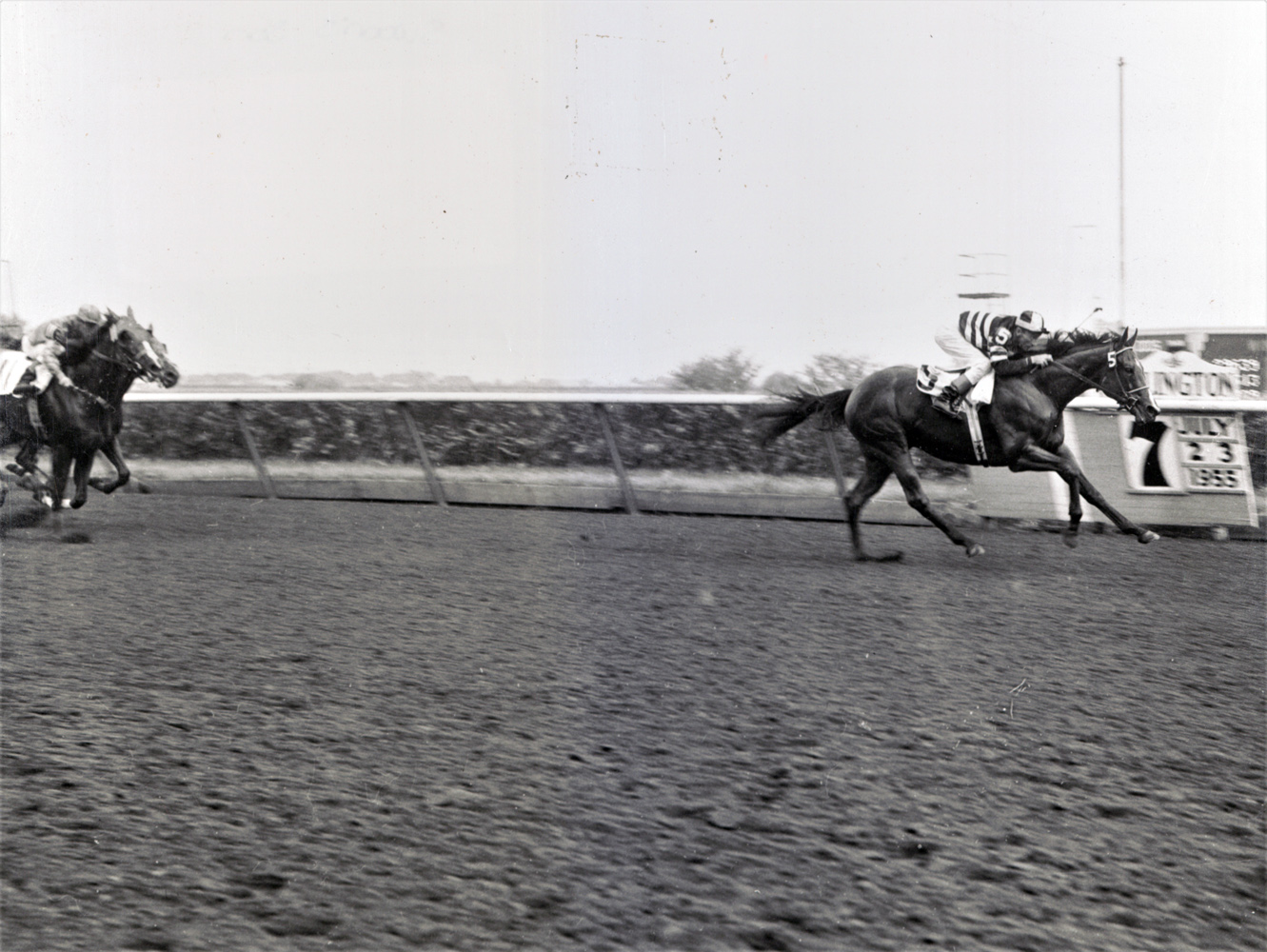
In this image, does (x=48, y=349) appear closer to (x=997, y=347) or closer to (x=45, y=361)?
(x=45, y=361)

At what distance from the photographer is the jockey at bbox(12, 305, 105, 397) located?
9242 mm

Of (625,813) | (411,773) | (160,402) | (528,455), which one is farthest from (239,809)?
(160,402)

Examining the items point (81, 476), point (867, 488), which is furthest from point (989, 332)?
point (81, 476)

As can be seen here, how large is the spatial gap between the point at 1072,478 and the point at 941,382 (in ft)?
3.34

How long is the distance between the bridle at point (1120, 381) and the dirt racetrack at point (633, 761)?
4.03 ft

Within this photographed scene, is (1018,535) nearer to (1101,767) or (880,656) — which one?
(880,656)

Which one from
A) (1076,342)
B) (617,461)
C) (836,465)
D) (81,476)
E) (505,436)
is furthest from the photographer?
(505,436)

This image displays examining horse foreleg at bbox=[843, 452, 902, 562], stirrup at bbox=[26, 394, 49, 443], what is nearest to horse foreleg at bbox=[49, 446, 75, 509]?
stirrup at bbox=[26, 394, 49, 443]

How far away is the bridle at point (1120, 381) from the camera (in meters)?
8.46

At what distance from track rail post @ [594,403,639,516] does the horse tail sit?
7.11 ft

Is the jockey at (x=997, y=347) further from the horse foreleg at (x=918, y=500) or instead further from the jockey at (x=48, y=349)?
the jockey at (x=48, y=349)

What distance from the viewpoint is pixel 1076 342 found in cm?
866

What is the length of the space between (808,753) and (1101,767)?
2.92 feet

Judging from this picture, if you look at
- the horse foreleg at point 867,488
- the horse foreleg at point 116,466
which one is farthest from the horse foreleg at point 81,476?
the horse foreleg at point 867,488
